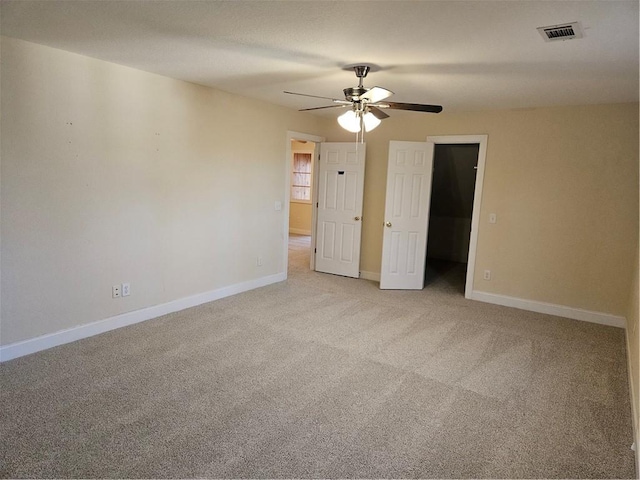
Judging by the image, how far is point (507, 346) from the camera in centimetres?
364

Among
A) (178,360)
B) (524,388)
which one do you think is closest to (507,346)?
(524,388)

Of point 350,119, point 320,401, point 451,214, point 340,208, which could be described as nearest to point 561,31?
point 350,119

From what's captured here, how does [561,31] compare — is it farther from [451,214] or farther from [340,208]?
[451,214]

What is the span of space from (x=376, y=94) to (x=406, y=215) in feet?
8.55

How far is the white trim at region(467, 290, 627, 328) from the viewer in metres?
4.36

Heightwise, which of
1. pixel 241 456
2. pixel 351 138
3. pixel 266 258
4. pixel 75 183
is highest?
pixel 351 138

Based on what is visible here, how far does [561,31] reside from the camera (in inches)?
89.9

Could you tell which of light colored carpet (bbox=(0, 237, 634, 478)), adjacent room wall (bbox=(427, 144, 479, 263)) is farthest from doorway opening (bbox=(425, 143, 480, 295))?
light colored carpet (bbox=(0, 237, 634, 478))

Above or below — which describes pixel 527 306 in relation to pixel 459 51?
below

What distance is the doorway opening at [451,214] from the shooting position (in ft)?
20.2

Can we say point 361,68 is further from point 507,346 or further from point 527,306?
point 527,306

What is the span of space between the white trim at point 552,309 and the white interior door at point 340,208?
6.03ft

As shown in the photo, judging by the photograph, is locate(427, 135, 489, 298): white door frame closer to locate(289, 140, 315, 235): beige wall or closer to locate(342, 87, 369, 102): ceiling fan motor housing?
locate(342, 87, 369, 102): ceiling fan motor housing

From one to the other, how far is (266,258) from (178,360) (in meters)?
2.40
